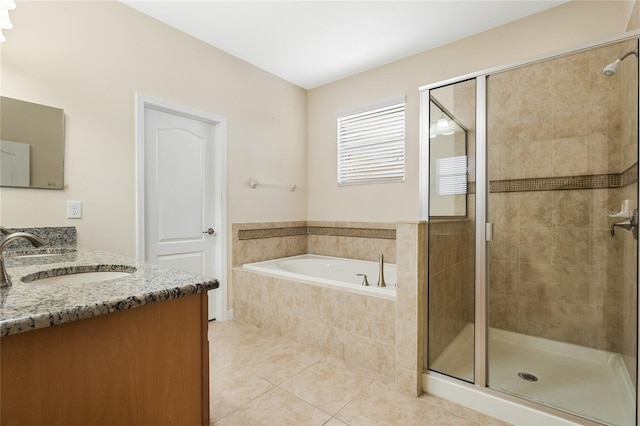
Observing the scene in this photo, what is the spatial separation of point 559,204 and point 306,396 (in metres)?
2.17

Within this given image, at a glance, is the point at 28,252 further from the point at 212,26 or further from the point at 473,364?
the point at 473,364

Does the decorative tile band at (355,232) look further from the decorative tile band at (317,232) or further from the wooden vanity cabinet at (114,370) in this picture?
the wooden vanity cabinet at (114,370)

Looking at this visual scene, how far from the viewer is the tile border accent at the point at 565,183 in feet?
5.56

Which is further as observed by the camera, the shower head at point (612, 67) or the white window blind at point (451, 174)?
the white window blind at point (451, 174)

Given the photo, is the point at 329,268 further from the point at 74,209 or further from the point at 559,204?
the point at 74,209

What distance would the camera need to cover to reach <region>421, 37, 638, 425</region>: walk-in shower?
1.66 metres

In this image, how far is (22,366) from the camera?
0.61m

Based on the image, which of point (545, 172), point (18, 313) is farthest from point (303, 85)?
A: point (18, 313)

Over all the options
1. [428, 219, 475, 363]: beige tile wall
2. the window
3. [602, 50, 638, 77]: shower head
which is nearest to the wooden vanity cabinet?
[428, 219, 475, 363]: beige tile wall

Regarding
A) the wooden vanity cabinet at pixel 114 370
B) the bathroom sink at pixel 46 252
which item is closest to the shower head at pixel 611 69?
the wooden vanity cabinet at pixel 114 370

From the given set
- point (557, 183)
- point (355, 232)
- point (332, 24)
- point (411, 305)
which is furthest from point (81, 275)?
point (557, 183)

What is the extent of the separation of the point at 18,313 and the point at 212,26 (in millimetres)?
2701

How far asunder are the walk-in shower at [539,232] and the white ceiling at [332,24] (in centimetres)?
89

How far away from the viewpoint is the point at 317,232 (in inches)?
150
